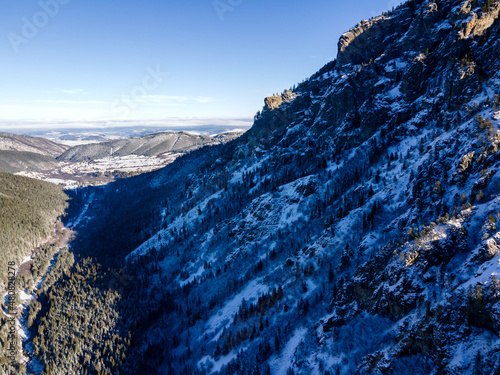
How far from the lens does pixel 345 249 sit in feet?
281

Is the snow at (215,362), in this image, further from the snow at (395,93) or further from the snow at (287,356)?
the snow at (395,93)

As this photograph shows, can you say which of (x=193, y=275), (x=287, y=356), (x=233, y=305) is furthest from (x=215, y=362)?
(x=193, y=275)

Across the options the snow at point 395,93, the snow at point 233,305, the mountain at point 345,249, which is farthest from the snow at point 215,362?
the snow at point 395,93

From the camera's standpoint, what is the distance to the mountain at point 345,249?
169ft

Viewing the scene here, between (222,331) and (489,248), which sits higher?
(489,248)

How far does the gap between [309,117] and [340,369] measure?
151280mm

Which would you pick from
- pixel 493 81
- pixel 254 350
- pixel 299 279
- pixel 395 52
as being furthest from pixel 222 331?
pixel 395 52

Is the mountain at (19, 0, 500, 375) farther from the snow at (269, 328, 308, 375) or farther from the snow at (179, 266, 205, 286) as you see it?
the snow at (179, 266, 205, 286)

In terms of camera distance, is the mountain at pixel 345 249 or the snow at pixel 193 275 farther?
the snow at pixel 193 275

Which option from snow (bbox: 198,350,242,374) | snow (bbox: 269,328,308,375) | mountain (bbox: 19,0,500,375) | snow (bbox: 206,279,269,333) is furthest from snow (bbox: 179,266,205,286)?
snow (bbox: 269,328,308,375)

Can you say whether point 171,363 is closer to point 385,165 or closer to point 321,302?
point 321,302

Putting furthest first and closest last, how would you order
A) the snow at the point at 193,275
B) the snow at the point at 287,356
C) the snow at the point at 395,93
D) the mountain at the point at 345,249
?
the snow at the point at 395,93, the snow at the point at 193,275, the snow at the point at 287,356, the mountain at the point at 345,249

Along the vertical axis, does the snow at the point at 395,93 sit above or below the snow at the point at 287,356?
above

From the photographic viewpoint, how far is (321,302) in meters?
79.5
